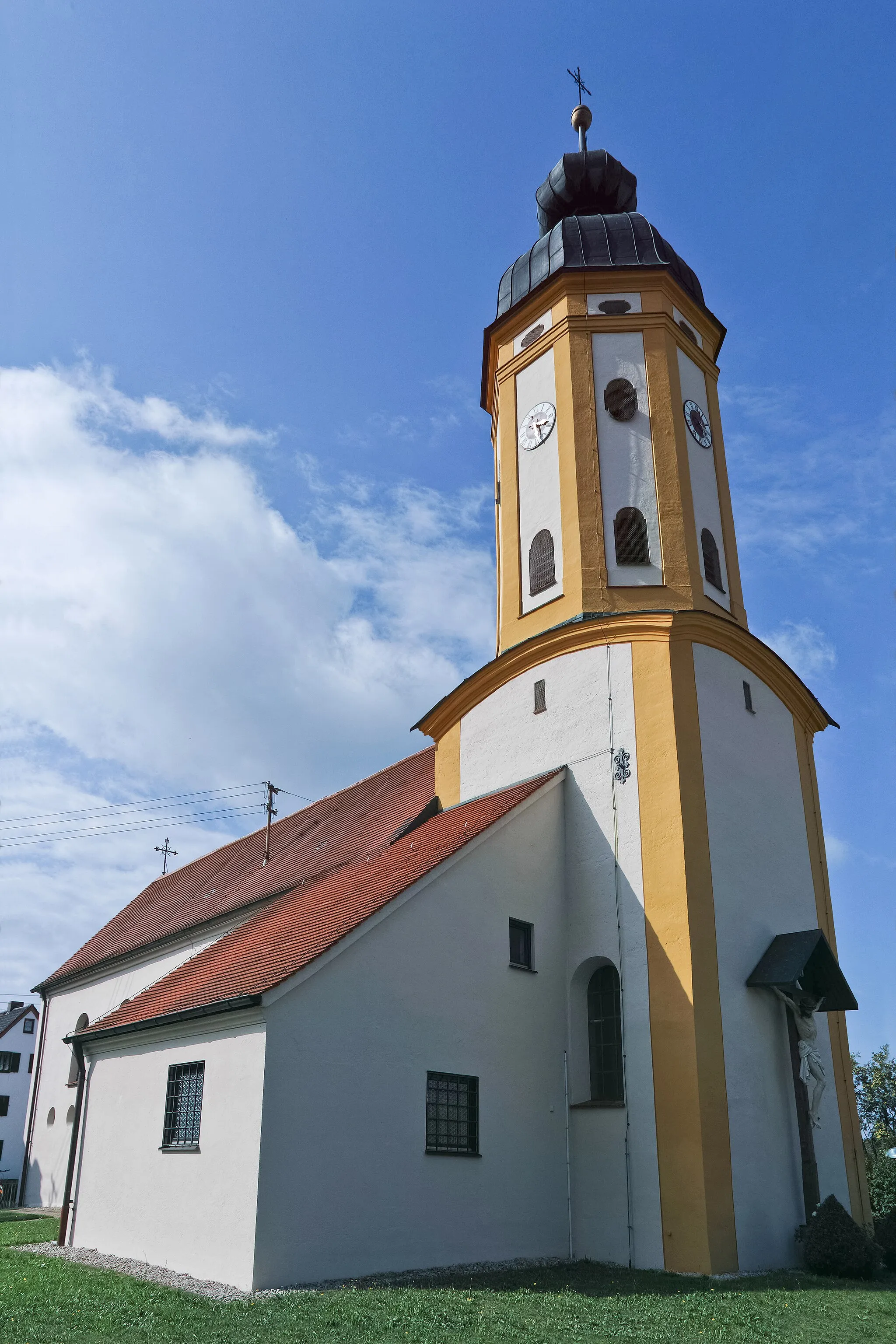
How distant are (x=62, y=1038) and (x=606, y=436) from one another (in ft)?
61.8

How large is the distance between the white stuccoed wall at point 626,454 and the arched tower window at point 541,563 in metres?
1.10

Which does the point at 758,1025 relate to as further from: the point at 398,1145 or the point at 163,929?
the point at 163,929

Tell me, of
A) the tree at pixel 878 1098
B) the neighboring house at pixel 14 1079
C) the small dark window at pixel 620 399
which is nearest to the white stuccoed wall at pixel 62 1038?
the small dark window at pixel 620 399

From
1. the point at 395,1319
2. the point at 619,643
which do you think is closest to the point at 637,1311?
the point at 395,1319

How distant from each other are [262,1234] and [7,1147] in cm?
4415

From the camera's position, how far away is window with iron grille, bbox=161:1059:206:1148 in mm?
12820

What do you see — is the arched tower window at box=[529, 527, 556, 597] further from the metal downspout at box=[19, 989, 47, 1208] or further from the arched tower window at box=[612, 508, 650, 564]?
the metal downspout at box=[19, 989, 47, 1208]

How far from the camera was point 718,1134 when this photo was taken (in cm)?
1359

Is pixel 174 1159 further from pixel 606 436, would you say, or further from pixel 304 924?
pixel 606 436

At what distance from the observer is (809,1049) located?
49.3 feet

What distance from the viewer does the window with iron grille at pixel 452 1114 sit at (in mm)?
13211

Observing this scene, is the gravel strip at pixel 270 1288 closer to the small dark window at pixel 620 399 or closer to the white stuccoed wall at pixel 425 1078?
the white stuccoed wall at pixel 425 1078

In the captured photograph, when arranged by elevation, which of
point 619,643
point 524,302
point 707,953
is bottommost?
point 707,953

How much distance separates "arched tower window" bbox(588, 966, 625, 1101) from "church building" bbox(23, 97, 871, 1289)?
0.04 m
